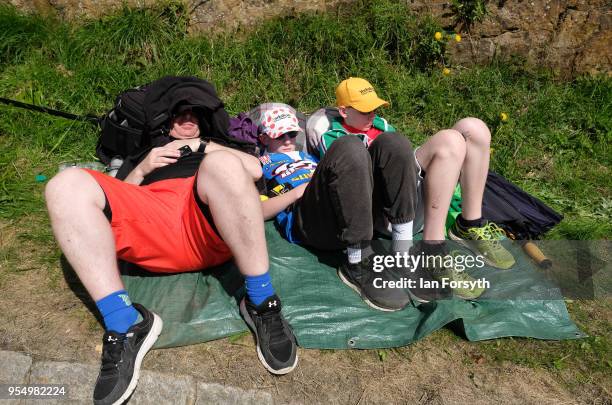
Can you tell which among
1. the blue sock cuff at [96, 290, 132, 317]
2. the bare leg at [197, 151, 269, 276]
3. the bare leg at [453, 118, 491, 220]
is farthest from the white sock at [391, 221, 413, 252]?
the blue sock cuff at [96, 290, 132, 317]

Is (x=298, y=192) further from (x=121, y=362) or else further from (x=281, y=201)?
(x=121, y=362)

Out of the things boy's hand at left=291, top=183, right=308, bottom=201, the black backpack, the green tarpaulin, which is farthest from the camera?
the black backpack

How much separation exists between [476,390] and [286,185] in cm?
159

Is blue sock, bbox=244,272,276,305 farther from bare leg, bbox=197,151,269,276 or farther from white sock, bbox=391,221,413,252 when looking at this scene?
white sock, bbox=391,221,413,252

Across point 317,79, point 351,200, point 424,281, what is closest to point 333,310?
point 424,281

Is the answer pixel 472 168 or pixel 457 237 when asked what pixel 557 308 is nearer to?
pixel 457 237

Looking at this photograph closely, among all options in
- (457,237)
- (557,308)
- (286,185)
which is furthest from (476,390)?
(286,185)

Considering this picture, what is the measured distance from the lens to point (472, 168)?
9.80 ft

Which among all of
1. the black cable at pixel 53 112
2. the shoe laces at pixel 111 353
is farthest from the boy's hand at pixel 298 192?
the black cable at pixel 53 112

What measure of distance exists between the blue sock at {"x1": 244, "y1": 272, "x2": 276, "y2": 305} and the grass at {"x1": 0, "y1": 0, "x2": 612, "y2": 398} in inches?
85.9

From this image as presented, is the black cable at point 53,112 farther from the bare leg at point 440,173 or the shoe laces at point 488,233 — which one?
the shoe laces at point 488,233

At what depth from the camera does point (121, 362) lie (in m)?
2.30

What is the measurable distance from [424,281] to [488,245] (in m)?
0.51

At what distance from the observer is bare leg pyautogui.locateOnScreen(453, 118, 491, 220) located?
2945 millimetres
